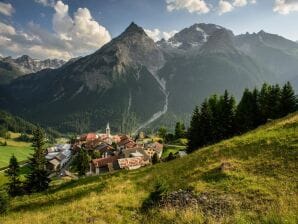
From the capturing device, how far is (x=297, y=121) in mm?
32812

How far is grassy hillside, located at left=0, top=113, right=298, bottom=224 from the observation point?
14000 mm

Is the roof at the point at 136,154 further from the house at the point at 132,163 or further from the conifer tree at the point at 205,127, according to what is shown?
the conifer tree at the point at 205,127

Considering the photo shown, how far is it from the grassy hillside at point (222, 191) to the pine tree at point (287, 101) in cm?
2458

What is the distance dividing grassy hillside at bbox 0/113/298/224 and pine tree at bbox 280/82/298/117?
968 inches

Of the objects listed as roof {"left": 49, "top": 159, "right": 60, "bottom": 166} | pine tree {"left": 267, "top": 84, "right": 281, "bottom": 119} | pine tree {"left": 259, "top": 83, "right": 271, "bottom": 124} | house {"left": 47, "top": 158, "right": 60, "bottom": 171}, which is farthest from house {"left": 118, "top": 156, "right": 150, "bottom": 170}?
roof {"left": 49, "top": 159, "right": 60, "bottom": 166}

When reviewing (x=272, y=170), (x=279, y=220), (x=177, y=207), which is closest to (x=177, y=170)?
(x=272, y=170)

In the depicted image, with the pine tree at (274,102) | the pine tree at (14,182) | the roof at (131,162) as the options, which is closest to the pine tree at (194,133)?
the pine tree at (274,102)

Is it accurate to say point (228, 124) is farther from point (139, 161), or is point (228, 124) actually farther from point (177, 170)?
point (139, 161)

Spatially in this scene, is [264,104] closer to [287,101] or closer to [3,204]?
[287,101]

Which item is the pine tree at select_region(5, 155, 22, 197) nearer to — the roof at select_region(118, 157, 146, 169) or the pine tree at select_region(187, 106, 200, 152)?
the roof at select_region(118, 157, 146, 169)

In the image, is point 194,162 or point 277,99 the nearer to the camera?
point 194,162

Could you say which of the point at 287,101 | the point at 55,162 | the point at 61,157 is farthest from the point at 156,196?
the point at 61,157

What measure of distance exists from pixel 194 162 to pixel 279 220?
2156 cm

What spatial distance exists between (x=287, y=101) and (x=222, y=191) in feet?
143
